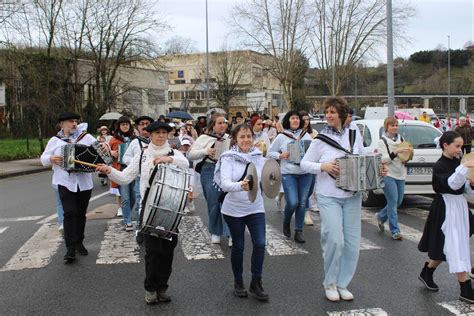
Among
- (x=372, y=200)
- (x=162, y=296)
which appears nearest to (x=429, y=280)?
(x=162, y=296)

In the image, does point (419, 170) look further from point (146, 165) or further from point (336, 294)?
point (146, 165)

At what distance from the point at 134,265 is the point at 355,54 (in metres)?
42.9

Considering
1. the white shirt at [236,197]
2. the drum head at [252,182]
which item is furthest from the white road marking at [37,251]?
the drum head at [252,182]

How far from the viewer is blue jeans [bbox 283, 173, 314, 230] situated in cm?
736

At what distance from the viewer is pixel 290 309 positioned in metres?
4.67

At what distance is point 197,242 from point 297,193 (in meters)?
1.66

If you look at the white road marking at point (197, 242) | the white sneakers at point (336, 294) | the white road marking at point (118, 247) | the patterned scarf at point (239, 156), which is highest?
the patterned scarf at point (239, 156)

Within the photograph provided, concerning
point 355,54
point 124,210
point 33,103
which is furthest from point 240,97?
point 124,210

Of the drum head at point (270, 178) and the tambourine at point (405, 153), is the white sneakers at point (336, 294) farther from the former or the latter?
the tambourine at point (405, 153)

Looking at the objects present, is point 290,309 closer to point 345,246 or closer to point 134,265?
point 345,246

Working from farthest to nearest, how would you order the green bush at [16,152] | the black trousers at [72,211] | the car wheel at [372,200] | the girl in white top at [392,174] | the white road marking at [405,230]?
the green bush at [16,152] → the car wheel at [372,200] → the white road marking at [405,230] → the girl in white top at [392,174] → the black trousers at [72,211]

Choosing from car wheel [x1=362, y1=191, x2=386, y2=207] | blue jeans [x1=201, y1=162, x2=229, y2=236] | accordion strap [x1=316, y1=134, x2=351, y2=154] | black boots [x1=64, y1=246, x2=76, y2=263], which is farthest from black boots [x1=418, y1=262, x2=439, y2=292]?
car wheel [x1=362, y1=191, x2=386, y2=207]

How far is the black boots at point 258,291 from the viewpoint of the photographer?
488cm

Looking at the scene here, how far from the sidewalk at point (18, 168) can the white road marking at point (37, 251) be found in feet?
39.1
